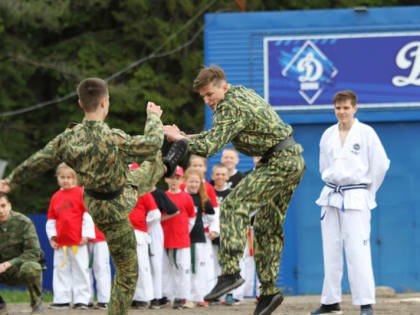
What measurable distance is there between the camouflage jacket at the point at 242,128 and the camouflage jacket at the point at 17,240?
10.3ft

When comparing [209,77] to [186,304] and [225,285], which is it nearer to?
[225,285]

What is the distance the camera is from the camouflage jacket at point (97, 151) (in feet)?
23.4

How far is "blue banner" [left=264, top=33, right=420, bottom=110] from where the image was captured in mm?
13469

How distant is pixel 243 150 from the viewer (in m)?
7.77

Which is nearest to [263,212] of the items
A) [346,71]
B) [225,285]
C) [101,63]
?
[225,285]

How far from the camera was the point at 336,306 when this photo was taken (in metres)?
9.24

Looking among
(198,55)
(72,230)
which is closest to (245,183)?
(72,230)

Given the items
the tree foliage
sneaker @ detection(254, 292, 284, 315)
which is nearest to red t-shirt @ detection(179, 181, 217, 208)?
sneaker @ detection(254, 292, 284, 315)

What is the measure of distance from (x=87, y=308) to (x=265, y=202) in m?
4.17

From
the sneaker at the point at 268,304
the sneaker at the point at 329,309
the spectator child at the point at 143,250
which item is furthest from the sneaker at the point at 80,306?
the sneaker at the point at 268,304

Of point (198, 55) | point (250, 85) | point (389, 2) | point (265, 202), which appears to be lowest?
point (265, 202)

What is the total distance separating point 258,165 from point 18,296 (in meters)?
7.72

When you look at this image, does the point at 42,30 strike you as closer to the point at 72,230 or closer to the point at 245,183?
the point at 72,230

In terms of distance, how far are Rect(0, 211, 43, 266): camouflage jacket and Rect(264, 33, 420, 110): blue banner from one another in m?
5.12
